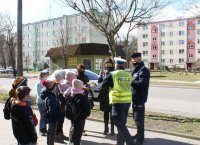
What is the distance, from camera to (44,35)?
370 ft

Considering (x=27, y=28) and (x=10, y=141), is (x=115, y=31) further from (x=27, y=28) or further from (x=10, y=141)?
(x=27, y=28)

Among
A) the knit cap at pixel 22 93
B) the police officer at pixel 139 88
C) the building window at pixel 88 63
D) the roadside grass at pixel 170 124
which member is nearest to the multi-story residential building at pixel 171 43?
the building window at pixel 88 63

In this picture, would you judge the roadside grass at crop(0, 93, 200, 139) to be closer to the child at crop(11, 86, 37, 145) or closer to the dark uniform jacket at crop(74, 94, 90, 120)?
the dark uniform jacket at crop(74, 94, 90, 120)

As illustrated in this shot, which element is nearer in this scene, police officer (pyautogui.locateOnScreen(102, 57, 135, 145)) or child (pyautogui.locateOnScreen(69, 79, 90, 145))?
child (pyautogui.locateOnScreen(69, 79, 90, 145))

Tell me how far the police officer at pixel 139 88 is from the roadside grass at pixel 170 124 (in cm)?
158

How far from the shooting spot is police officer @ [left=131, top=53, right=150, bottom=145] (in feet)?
22.8

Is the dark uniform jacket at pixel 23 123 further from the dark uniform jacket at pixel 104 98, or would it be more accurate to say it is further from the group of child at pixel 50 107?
the dark uniform jacket at pixel 104 98

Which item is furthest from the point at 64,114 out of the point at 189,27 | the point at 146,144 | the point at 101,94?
the point at 189,27

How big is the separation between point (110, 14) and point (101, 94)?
10.0m

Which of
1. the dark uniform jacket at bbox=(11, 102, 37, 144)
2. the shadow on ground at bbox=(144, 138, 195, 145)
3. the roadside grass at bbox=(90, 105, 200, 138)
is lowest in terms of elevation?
the shadow on ground at bbox=(144, 138, 195, 145)

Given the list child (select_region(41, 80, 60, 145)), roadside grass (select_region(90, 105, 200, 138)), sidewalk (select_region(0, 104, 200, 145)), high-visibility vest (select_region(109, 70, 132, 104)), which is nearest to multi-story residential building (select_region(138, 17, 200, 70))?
roadside grass (select_region(90, 105, 200, 138))

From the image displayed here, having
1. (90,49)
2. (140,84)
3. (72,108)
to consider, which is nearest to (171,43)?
(90,49)

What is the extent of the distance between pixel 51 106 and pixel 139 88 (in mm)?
1728

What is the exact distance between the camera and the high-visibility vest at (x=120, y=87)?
22.7 ft
